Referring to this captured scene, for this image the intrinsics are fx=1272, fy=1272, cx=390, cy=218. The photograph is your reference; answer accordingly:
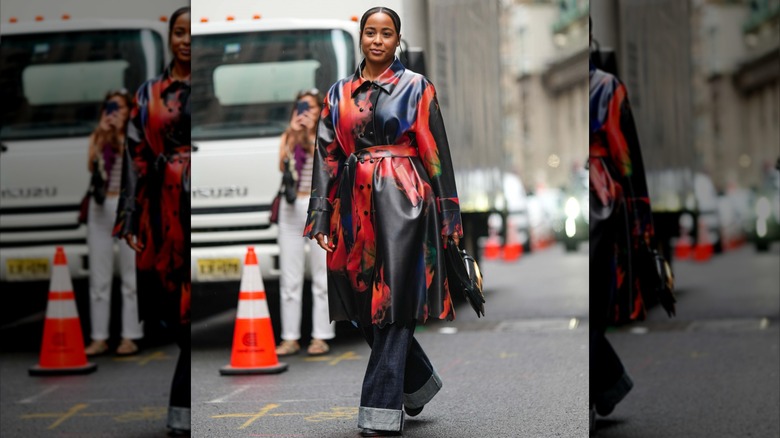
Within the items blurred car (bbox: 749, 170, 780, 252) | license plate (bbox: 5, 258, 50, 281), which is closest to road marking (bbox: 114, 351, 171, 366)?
license plate (bbox: 5, 258, 50, 281)

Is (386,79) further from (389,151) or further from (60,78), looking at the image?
(60,78)

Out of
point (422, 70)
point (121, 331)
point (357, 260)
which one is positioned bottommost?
point (121, 331)

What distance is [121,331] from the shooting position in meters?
7.11

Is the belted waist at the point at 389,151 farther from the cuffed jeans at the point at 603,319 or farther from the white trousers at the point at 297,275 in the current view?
the cuffed jeans at the point at 603,319

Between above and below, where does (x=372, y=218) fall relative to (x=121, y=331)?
above

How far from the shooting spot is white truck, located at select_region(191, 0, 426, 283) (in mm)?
4859

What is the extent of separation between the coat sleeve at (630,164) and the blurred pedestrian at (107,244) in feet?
9.31

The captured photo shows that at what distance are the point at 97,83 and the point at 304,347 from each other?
9.50 ft

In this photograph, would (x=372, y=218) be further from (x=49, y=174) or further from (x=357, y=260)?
(x=49, y=174)

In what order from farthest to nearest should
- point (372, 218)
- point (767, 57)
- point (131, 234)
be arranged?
point (767, 57) < point (131, 234) < point (372, 218)

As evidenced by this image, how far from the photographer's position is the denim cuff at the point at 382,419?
472 cm

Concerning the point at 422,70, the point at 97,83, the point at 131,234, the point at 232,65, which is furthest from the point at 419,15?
the point at 97,83

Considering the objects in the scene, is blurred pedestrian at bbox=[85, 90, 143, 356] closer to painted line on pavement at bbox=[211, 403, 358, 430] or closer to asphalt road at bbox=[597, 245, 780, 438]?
painted line on pavement at bbox=[211, 403, 358, 430]

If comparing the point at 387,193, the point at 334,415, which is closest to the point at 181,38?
the point at 387,193
